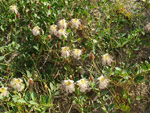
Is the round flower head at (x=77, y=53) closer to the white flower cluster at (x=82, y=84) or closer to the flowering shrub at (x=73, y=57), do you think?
the flowering shrub at (x=73, y=57)

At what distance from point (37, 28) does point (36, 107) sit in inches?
30.9

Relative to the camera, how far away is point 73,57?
2014 millimetres

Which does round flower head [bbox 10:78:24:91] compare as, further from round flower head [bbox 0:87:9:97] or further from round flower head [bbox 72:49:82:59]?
round flower head [bbox 72:49:82:59]

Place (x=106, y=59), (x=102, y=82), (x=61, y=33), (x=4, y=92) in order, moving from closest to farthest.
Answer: (x=4, y=92) → (x=102, y=82) → (x=106, y=59) → (x=61, y=33)

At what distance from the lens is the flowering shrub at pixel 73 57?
171 cm

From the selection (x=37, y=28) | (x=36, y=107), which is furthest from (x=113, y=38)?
(x=36, y=107)

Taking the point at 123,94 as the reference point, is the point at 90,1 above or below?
above

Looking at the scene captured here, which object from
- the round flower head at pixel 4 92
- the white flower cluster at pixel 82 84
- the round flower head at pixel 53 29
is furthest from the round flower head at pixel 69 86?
the round flower head at pixel 53 29

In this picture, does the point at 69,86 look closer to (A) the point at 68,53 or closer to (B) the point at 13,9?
(A) the point at 68,53

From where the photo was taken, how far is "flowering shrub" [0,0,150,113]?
1705mm

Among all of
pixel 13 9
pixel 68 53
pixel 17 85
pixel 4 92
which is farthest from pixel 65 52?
pixel 13 9

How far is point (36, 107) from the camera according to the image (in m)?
1.64

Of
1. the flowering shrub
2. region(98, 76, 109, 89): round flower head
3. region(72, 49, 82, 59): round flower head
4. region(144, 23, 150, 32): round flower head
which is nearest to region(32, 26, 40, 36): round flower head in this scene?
the flowering shrub

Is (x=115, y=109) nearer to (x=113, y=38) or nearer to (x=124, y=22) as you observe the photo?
(x=113, y=38)
